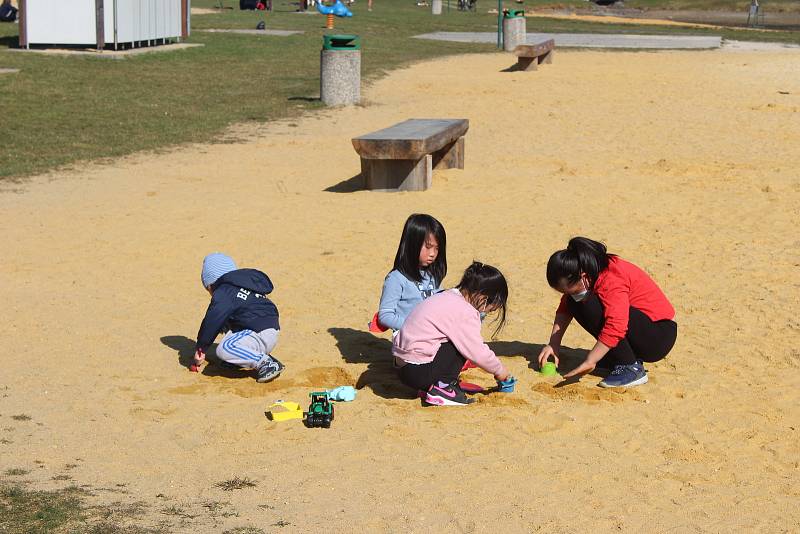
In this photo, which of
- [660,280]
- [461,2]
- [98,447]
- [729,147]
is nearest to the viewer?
[98,447]

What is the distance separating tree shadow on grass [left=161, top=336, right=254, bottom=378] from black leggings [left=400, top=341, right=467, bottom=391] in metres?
1.06

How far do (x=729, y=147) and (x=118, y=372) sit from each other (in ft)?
30.9


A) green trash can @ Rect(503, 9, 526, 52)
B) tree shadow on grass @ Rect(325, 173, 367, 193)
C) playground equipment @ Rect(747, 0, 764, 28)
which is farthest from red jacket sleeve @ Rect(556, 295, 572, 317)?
playground equipment @ Rect(747, 0, 764, 28)

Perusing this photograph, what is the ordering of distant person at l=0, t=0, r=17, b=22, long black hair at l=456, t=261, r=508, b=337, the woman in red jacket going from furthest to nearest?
distant person at l=0, t=0, r=17, b=22
the woman in red jacket
long black hair at l=456, t=261, r=508, b=337

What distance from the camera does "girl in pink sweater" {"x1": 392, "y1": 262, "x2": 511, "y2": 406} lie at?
19.7ft

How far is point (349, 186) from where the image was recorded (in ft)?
39.4

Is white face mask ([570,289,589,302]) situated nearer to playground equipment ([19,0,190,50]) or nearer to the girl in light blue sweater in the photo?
the girl in light blue sweater

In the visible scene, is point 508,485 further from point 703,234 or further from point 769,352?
point 703,234

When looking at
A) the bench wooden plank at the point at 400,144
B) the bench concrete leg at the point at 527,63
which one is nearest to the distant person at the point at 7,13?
the bench concrete leg at the point at 527,63

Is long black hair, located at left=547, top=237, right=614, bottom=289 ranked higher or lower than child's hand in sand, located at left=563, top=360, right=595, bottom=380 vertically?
higher

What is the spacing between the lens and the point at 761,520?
469 centimetres

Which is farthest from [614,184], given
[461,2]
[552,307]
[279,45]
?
[461,2]

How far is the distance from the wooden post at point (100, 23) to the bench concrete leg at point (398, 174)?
13.7m

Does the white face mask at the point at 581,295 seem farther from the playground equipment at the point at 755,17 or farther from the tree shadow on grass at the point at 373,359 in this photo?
the playground equipment at the point at 755,17
